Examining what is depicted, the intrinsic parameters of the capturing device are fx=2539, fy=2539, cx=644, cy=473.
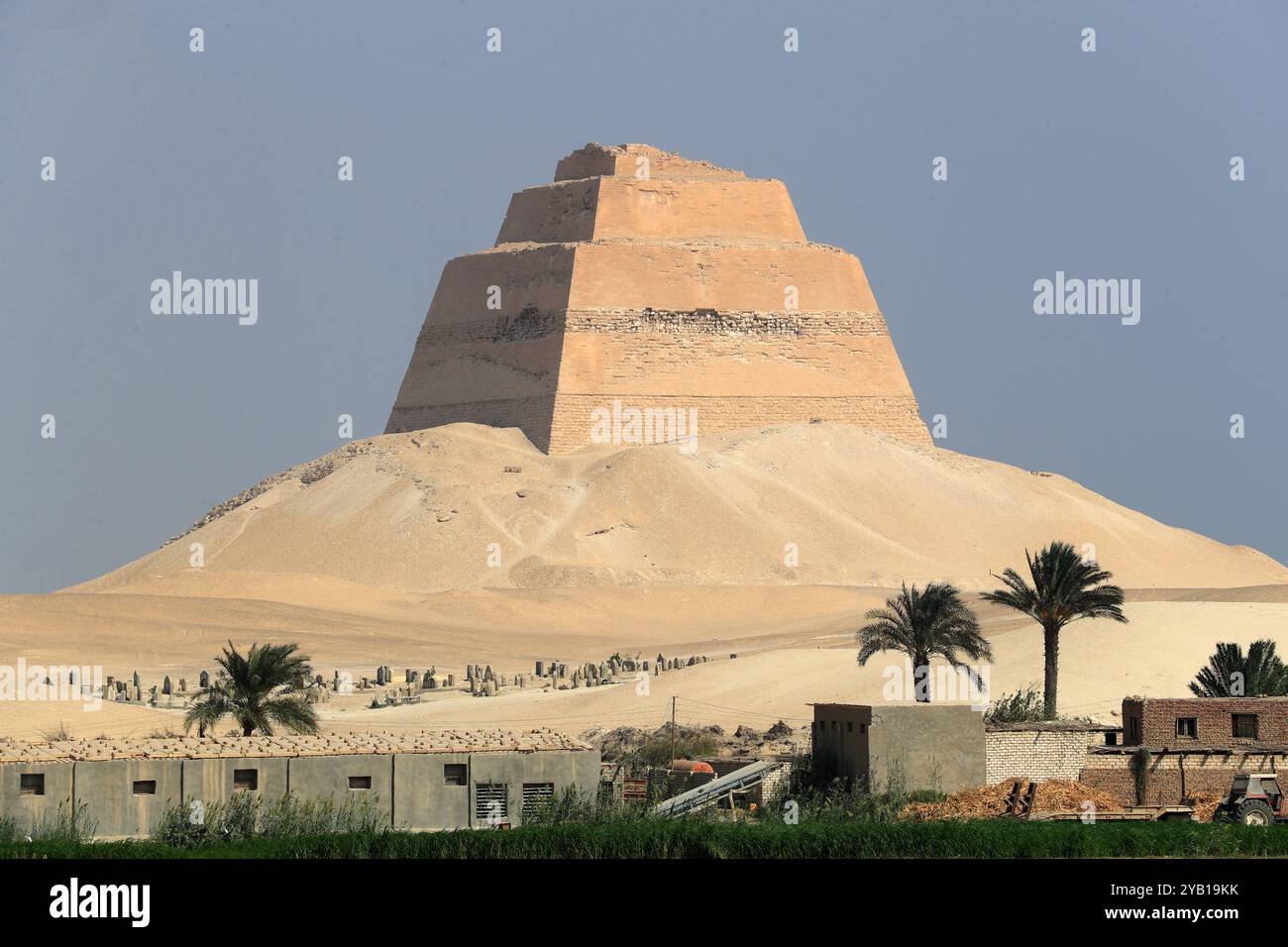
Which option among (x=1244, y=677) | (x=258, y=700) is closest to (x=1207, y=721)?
(x=1244, y=677)

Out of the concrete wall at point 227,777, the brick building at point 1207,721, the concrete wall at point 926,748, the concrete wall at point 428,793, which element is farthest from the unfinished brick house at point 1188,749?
the concrete wall at point 227,777

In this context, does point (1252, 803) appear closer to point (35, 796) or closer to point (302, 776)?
point (302, 776)

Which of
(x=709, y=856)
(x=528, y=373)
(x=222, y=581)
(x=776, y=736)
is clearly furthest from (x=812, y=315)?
(x=709, y=856)

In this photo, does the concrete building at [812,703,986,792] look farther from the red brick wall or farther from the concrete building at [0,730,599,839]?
the concrete building at [0,730,599,839]

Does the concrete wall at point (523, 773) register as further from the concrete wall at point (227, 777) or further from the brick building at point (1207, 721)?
the brick building at point (1207, 721)

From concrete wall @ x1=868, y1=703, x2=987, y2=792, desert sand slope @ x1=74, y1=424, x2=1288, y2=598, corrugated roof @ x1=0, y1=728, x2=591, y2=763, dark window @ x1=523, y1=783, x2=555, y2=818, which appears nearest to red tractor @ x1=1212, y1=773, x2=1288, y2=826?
concrete wall @ x1=868, y1=703, x2=987, y2=792
